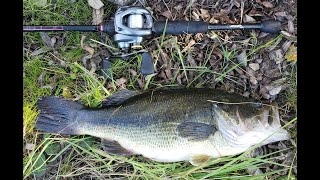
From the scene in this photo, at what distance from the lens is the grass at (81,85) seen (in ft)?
12.3

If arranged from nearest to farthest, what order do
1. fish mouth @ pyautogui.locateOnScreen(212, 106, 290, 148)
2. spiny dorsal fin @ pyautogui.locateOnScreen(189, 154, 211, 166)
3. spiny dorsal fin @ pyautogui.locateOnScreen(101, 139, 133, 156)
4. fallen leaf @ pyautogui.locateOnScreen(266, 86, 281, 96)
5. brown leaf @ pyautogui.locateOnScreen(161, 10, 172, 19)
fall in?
fish mouth @ pyautogui.locateOnScreen(212, 106, 290, 148) → spiny dorsal fin @ pyautogui.locateOnScreen(189, 154, 211, 166) → spiny dorsal fin @ pyautogui.locateOnScreen(101, 139, 133, 156) → fallen leaf @ pyautogui.locateOnScreen(266, 86, 281, 96) → brown leaf @ pyautogui.locateOnScreen(161, 10, 172, 19)

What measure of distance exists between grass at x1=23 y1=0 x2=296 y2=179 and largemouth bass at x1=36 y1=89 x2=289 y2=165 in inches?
5.7

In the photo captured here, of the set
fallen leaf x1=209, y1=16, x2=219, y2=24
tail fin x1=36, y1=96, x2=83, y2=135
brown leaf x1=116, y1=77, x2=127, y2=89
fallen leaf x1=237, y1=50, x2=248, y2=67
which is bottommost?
tail fin x1=36, y1=96, x2=83, y2=135

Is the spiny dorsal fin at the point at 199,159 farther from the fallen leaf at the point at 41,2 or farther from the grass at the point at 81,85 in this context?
the fallen leaf at the point at 41,2

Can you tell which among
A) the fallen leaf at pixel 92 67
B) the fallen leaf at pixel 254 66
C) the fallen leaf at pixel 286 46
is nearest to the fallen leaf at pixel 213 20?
the fallen leaf at pixel 254 66

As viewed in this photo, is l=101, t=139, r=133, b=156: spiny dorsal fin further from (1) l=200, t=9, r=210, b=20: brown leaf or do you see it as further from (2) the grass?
(1) l=200, t=9, r=210, b=20: brown leaf

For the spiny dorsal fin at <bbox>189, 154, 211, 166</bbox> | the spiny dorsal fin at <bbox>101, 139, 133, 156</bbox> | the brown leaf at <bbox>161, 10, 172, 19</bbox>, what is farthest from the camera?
the brown leaf at <bbox>161, 10, 172, 19</bbox>

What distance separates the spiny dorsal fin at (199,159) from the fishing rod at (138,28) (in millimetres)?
828

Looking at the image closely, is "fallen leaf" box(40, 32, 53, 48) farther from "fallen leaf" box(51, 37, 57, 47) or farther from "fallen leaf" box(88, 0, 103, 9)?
"fallen leaf" box(88, 0, 103, 9)

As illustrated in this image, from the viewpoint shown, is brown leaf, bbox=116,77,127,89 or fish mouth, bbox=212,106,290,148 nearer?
fish mouth, bbox=212,106,290,148

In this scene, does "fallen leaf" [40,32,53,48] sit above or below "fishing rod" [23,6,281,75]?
below

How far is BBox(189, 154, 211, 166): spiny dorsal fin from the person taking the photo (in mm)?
3520

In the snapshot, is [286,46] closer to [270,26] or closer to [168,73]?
[270,26]

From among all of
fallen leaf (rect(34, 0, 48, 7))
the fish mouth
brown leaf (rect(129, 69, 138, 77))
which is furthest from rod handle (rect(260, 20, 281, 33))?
fallen leaf (rect(34, 0, 48, 7))
